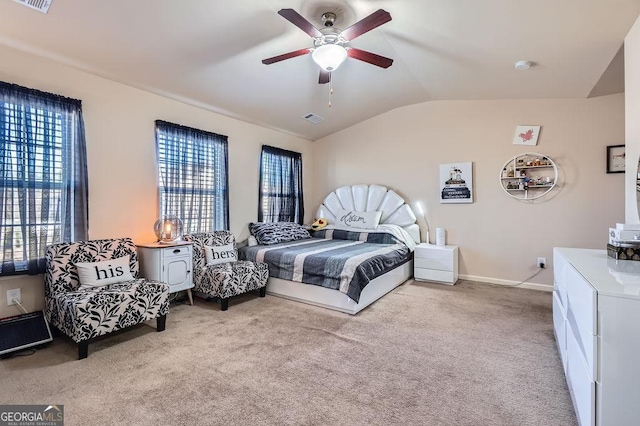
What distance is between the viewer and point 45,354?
2.38 metres

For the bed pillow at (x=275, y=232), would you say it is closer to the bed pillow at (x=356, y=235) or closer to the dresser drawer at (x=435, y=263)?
the bed pillow at (x=356, y=235)

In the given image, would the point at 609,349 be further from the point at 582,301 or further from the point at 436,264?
the point at 436,264

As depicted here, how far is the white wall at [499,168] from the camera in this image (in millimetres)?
3801

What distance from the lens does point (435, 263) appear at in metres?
4.43

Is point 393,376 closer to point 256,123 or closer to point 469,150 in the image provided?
point 469,150

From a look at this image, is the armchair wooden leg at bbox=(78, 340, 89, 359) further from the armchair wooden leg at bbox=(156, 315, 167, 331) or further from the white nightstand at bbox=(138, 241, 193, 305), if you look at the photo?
the white nightstand at bbox=(138, 241, 193, 305)

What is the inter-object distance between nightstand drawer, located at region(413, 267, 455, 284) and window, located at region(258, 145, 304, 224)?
2.24 meters

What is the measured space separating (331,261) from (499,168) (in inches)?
110

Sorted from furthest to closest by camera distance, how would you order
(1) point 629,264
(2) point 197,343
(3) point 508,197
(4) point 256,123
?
(4) point 256,123 → (3) point 508,197 → (2) point 197,343 → (1) point 629,264

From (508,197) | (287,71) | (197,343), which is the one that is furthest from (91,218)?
(508,197)

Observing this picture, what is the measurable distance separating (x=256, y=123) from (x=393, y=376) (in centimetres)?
400

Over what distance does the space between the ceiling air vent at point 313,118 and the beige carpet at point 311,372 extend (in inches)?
119

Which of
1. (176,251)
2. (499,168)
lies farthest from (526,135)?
(176,251)

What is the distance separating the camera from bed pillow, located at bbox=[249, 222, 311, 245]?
4.54 meters
